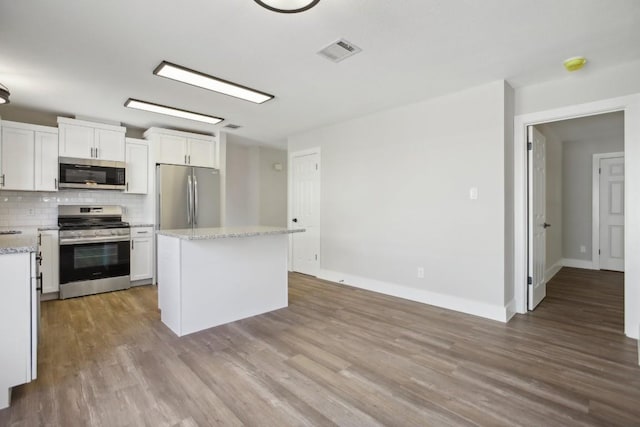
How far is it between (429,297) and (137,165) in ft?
14.8

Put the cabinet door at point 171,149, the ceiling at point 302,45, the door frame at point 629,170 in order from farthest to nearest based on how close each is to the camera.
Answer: the cabinet door at point 171,149, the door frame at point 629,170, the ceiling at point 302,45

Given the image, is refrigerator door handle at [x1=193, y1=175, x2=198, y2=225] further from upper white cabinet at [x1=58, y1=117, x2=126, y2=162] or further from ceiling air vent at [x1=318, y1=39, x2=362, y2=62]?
ceiling air vent at [x1=318, y1=39, x2=362, y2=62]

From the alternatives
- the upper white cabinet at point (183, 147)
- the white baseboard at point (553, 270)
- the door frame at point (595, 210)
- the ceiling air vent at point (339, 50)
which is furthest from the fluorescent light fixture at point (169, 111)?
the door frame at point (595, 210)

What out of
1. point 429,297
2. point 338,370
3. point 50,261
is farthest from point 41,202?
point 429,297

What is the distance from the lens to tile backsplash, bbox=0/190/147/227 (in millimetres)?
4047

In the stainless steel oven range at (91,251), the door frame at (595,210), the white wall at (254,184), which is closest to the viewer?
the stainless steel oven range at (91,251)

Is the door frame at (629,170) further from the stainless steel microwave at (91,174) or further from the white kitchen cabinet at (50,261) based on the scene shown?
the white kitchen cabinet at (50,261)

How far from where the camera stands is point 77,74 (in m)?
2.99

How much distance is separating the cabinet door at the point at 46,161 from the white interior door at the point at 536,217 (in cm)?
573

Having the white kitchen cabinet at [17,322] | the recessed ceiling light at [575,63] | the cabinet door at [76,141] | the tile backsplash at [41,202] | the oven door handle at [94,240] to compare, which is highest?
the recessed ceiling light at [575,63]

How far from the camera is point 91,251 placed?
4199 mm

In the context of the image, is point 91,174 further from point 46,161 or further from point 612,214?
point 612,214

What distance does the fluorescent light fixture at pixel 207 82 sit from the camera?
113 inches

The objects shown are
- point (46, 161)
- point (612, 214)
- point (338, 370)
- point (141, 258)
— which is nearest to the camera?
point (338, 370)
